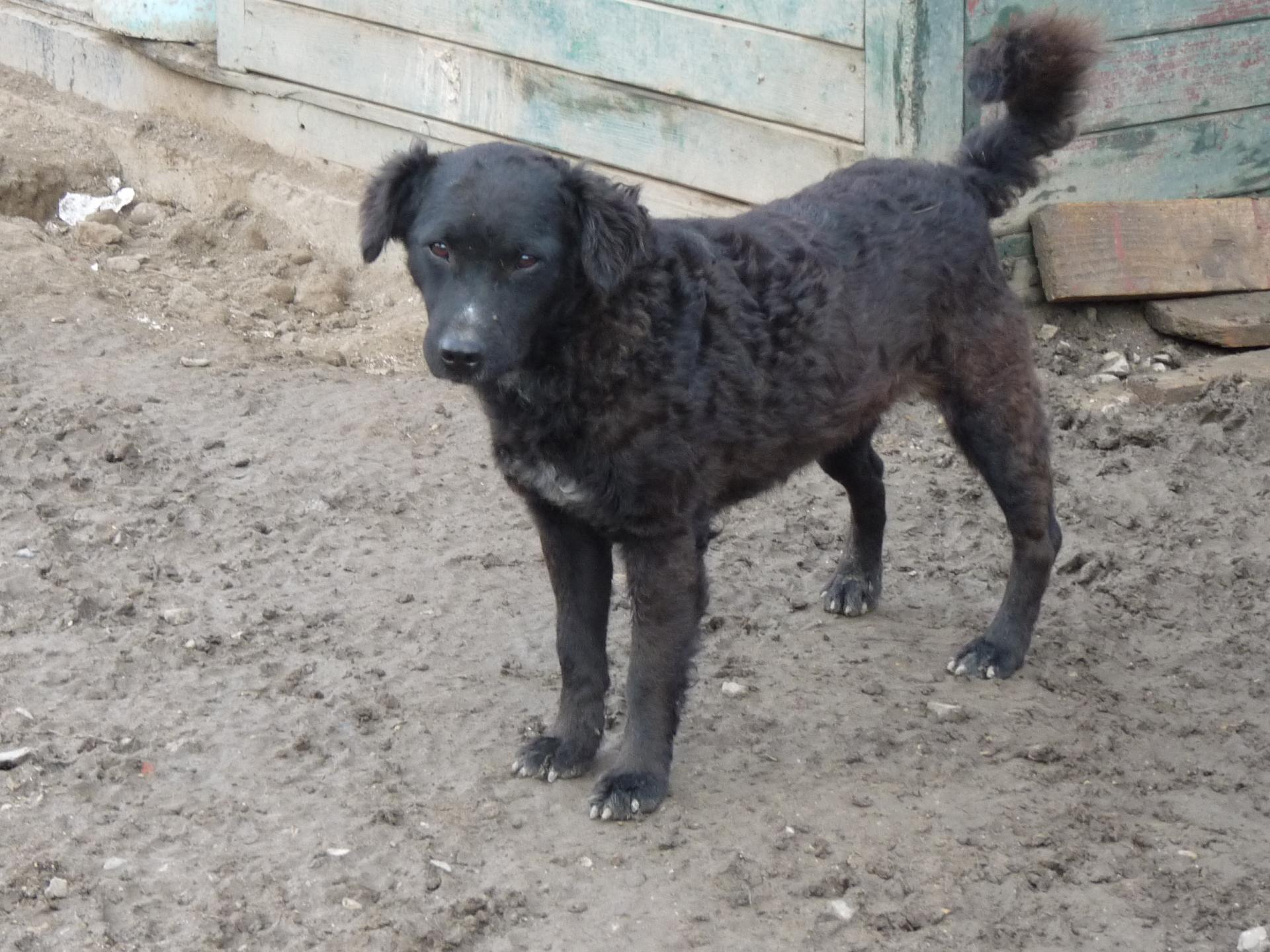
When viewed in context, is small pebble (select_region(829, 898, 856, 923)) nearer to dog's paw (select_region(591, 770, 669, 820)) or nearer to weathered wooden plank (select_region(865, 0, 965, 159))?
dog's paw (select_region(591, 770, 669, 820))

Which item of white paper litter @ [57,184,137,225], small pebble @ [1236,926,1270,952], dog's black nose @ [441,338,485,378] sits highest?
dog's black nose @ [441,338,485,378]

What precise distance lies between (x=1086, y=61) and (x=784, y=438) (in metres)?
1.48

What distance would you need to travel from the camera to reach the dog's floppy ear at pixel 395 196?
148 inches

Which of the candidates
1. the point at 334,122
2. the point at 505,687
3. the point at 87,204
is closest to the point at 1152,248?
the point at 505,687

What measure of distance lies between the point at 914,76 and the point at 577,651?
2857mm

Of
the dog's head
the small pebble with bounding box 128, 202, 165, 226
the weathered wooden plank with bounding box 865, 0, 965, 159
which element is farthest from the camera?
the small pebble with bounding box 128, 202, 165, 226

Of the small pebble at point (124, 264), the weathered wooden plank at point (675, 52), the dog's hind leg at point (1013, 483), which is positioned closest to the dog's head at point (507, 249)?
the dog's hind leg at point (1013, 483)

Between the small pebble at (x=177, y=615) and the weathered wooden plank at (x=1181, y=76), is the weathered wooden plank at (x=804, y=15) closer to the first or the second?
the weathered wooden plank at (x=1181, y=76)

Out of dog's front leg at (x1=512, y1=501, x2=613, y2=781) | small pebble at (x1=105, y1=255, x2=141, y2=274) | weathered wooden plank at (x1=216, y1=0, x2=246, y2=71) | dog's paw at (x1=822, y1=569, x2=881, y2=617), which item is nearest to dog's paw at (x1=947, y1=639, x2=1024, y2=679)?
dog's paw at (x1=822, y1=569, x2=881, y2=617)

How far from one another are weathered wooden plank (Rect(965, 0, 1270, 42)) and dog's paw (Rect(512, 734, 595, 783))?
3295 millimetres

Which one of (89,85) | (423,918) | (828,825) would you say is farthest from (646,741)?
(89,85)

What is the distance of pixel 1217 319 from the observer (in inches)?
252

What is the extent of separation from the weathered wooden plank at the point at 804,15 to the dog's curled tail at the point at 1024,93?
1.29 metres

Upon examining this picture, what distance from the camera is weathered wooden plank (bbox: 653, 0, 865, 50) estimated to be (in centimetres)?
581
